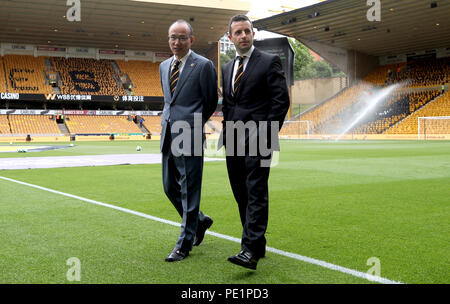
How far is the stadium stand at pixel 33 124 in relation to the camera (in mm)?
46438

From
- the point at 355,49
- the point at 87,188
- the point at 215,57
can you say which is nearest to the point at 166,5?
the point at 215,57

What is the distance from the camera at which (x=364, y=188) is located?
8.41 m

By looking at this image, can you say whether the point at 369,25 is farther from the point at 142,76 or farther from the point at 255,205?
the point at 255,205

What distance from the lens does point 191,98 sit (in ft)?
13.2

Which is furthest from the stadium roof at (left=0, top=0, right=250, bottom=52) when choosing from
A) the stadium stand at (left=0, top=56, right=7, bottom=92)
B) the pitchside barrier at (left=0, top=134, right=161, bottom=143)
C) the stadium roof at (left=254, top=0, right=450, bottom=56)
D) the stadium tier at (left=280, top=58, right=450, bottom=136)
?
the stadium tier at (left=280, top=58, right=450, bottom=136)

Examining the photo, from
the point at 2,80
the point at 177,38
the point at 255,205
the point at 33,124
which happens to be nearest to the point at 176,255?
the point at 255,205

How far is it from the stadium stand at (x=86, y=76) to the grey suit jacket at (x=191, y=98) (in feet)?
166

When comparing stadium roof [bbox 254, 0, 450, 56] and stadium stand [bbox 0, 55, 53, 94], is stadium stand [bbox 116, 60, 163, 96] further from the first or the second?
stadium roof [bbox 254, 0, 450, 56]

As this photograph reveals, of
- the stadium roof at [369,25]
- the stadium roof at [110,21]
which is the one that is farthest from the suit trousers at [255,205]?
the stadium roof at [110,21]

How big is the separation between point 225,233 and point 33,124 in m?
47.5

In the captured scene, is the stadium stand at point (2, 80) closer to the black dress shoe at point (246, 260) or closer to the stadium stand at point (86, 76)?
the stadium stand at point (86, 76)

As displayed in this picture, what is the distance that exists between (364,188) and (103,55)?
175 ft
